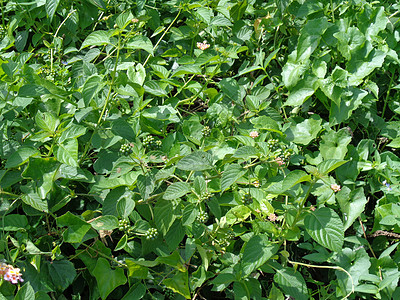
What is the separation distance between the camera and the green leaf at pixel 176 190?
1579mm

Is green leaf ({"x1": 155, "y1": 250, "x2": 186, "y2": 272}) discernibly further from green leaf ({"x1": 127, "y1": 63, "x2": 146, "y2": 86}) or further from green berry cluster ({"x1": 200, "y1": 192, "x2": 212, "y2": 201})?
green leaf ({"x1": 127, "y1": 63, "x2": 146, "y2": 86})

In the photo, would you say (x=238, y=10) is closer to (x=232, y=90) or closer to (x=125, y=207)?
(x=232, y=90)

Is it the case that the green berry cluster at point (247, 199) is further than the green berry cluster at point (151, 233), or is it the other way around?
the green berry cluster at point (247, 199)

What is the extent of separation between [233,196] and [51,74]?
97 cm

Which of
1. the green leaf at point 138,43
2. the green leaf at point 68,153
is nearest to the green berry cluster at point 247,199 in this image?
the green leaf at point 68,153

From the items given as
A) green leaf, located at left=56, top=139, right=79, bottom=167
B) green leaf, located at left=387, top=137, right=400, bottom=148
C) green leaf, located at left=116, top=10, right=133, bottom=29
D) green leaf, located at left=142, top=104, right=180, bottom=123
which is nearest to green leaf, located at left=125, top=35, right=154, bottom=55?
green leaf, located at left=116, top=10, right=133, bottom=29

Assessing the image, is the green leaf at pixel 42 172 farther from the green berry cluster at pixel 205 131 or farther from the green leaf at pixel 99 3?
the green leaf at pixel 99 3

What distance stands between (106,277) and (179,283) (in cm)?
24

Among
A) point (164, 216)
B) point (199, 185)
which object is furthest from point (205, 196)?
point (164, 216)

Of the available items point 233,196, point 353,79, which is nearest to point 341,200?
point 233,196

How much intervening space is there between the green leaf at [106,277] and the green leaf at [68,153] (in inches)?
13.1

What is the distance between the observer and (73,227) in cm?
153

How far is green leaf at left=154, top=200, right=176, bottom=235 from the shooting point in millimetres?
1642

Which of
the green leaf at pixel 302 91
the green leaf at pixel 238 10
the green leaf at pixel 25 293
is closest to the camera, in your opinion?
the green leaf at pixel 25 293
